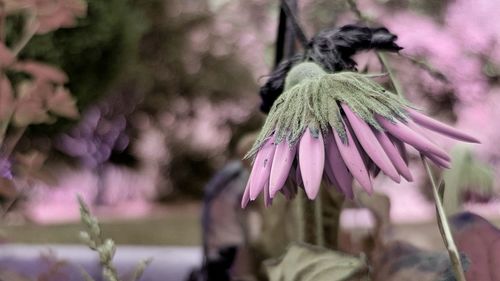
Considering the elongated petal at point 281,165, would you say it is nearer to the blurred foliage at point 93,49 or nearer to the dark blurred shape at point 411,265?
the dark blurred shape at point 411,265

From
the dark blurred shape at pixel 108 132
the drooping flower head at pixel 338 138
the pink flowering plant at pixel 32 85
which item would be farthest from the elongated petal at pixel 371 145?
the dark blurred shape at pixel 108 132

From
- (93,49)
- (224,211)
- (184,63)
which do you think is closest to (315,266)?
(224,211)

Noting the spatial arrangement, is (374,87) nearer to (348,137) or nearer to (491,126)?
(348,137)

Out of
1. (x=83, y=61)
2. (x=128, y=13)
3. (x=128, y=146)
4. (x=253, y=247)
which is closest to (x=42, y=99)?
(x=253, y=247)

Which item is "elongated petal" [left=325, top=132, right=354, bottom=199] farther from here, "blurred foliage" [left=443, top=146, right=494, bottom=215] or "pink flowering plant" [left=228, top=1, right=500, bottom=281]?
"blurred foliage" [left=443, top=146, right=494, bottom=215]

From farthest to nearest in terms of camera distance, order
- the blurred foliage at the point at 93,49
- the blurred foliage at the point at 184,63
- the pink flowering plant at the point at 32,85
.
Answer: the blurred foliage at the point at 184,63 → the blurred foliage at the point at 93,49 → the pink flowering plant at the point at 32,85

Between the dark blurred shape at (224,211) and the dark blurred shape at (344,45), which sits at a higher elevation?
the dark blurred shape at (344,45)
